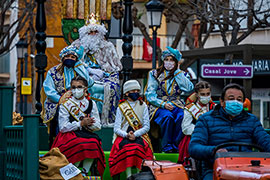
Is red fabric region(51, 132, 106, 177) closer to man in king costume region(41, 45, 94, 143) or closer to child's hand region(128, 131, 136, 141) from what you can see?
child's hand region(128, 131, 136, 141)

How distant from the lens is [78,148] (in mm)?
12258

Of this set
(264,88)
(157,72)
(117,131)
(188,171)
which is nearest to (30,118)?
(188,171)

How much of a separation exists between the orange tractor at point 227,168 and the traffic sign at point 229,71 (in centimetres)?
1019

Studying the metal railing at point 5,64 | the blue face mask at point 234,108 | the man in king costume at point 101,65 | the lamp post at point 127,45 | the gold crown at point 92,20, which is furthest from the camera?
the metal railing at point 5,64

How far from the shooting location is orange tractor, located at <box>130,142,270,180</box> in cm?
801

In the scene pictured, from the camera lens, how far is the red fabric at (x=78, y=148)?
40.2ft

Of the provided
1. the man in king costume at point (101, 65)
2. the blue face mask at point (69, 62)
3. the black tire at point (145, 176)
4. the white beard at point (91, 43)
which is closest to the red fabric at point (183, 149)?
the blue face mask at point (69, 62)

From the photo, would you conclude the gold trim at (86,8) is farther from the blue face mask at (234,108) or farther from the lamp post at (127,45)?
the blue face mask at (234,108)

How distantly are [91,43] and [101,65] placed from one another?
0.42m

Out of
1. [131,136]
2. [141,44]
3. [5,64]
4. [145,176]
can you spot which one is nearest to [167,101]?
[131,136]

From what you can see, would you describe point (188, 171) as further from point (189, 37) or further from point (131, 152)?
point (189, 37)

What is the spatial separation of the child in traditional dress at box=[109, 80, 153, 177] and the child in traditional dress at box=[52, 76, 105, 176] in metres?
0.32

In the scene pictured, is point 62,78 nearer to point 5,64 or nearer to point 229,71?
point 229,71

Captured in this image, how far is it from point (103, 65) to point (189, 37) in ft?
51.7
